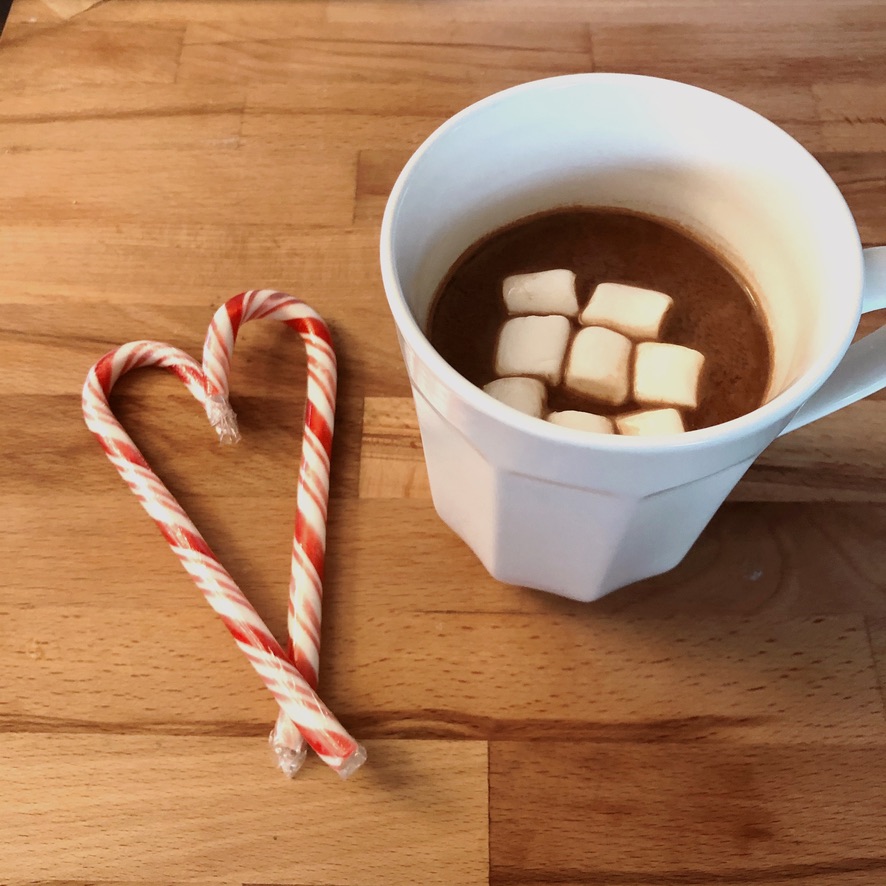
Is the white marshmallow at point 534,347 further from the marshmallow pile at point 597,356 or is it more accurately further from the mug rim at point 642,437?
the mug rim at point 642,437

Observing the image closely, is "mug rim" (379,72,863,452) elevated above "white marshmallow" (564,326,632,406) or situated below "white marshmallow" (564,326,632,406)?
above

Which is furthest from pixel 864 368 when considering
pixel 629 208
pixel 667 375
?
pixel 629 208

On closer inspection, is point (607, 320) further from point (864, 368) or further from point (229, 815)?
point (229, 815)

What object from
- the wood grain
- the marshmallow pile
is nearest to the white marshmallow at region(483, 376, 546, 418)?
the marshmallow pile

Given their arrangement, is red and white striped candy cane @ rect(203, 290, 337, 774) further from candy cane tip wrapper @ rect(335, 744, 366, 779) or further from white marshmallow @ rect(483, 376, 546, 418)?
white marshmallow @ rect(483, 376, 546, 418)

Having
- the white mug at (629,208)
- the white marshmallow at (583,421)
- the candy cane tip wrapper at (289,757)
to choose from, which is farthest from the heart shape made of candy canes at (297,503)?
the white marshmallow at (583,421)

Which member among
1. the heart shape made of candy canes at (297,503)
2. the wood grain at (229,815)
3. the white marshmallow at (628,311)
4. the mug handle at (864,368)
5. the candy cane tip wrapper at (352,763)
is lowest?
the wood grain at (229,815)
